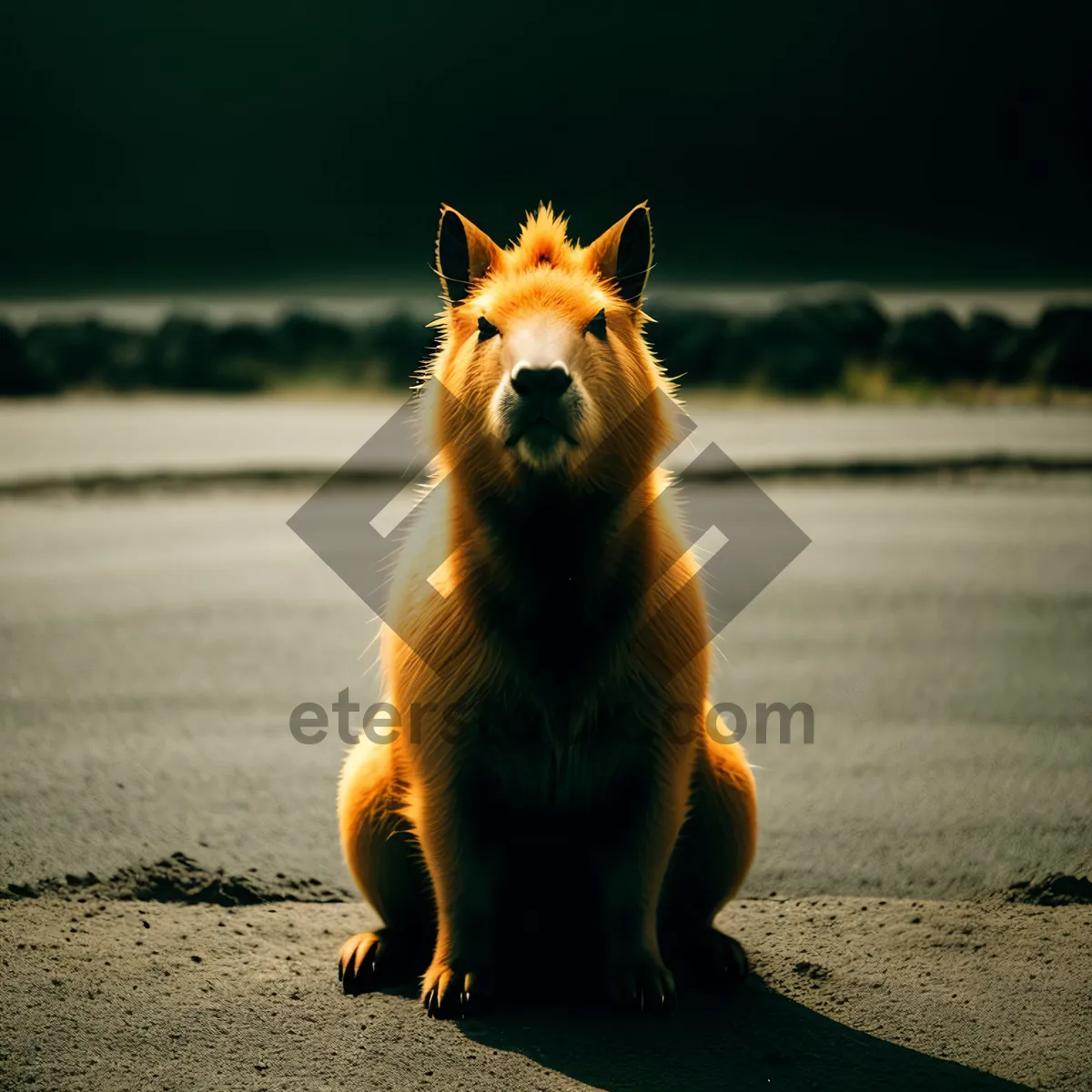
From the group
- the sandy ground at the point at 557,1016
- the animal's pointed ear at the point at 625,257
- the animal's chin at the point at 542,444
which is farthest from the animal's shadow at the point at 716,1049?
the animal's pointed ear at the point at 625,257

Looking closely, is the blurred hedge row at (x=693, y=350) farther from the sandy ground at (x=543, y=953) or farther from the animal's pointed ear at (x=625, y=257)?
the animal's pointed ear at (x=625, y=257)

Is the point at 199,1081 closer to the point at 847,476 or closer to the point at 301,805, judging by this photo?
the point at 301,805

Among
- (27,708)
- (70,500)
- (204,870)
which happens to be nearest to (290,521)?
(70,500)

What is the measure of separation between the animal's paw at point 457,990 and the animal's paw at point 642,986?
1.04 feet

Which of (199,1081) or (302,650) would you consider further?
(302,650)

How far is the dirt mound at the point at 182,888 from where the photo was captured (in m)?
4.00

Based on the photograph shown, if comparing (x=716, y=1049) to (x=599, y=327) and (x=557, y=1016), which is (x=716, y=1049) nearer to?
(x=557, y=1016)

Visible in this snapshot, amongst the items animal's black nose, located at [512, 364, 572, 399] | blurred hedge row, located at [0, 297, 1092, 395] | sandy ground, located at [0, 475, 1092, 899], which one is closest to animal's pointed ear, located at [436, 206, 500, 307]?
animal's black nose, located at [512, 364, 572, 399]

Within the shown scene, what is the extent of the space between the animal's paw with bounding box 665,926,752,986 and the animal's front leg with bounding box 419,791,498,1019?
1.81ft

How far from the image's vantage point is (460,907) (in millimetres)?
3217

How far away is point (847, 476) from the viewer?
11.6 meters

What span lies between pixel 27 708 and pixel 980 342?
14.2 metres

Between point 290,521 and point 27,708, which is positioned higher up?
point 290,521

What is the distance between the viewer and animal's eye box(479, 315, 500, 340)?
321 cm
